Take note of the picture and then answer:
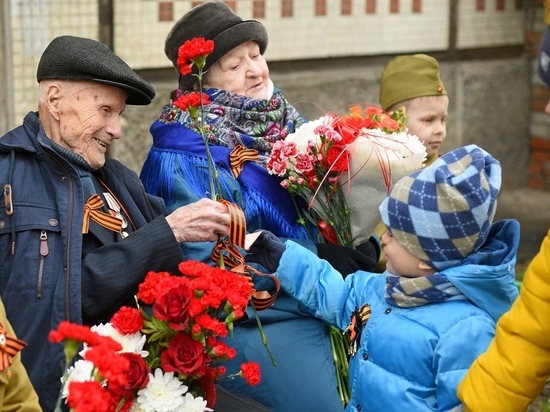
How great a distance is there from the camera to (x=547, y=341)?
9.16 ft

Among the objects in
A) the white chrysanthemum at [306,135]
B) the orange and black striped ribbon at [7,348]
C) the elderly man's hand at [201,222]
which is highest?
the white chrysanthemum at [306,135]

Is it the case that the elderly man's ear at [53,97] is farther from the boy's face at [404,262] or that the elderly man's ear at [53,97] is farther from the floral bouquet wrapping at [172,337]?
the boy's face at [404,262]

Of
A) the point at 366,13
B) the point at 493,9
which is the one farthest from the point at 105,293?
the point at 493,9

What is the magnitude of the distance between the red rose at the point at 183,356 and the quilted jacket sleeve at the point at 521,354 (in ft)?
2.36

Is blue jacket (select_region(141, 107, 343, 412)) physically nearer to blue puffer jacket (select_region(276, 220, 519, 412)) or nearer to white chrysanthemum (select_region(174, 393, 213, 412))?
blue puffer jacket (select_region(276, 220, 519, 412))

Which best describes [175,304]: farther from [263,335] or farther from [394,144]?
[394,144]

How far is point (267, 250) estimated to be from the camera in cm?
359

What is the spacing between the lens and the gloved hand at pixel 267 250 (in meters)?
3.56

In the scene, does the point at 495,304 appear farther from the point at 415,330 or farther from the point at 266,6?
the point at 266,6

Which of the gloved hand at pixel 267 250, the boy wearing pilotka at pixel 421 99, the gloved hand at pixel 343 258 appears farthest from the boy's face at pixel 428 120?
the gloved hand at pixel 267 250

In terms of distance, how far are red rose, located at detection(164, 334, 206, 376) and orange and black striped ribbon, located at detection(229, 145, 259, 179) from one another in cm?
111

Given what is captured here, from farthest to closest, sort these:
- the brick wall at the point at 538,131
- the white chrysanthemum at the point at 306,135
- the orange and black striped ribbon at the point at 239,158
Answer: the brick wall at the point at 538,131, the orange and black striped ribbon at the point at 239,158, the white chrysanthemum at the point at 306,135

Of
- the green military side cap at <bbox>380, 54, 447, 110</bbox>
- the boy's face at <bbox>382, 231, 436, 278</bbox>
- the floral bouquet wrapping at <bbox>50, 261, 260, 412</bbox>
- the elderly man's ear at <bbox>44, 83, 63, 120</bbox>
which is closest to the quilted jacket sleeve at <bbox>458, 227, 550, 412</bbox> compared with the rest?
the boy's face at <bbox>382, 231, 436, 278</bbox>

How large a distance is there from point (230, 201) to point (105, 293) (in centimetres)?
70
